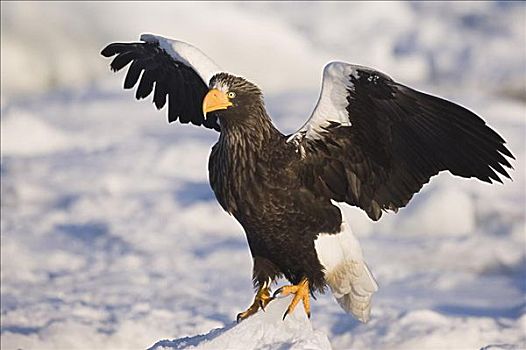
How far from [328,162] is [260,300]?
2.23 ft

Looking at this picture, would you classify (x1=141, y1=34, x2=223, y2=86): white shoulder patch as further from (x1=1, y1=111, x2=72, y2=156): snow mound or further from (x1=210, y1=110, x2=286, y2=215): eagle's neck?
(x1=1, y1=111, x2=72, y2=156): snow mound

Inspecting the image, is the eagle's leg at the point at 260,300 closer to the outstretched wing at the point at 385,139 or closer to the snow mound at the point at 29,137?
the outstretched wing at the point at 385,139

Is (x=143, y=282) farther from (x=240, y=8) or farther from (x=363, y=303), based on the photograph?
(x=240, y=8)

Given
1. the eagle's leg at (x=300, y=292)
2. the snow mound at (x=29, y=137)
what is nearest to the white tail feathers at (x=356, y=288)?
the eagle's leg at (x=300, y=292)

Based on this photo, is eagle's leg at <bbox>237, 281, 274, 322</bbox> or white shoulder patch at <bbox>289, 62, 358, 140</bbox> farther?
eagle's leg at <bbox>237, 281, 274, 322</bbox>

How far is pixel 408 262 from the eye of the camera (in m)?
8.84

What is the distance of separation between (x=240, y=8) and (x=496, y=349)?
12652mm

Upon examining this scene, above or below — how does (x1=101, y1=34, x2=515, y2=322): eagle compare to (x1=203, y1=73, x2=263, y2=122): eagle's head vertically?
below

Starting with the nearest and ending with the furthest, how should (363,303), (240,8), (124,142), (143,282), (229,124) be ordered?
(229,124) → (363,303) → (143,282) → (124,142) → (240,8)

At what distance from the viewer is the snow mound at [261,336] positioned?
4855 mm

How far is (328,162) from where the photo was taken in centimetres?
557

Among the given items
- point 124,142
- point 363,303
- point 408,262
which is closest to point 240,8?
point 124,142

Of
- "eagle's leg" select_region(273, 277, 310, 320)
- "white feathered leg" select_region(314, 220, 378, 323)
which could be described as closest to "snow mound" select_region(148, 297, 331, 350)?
"eagle's leg" select_region(273, 277, 310, 320)

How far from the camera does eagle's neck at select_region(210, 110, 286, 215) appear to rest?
536 centimetres
